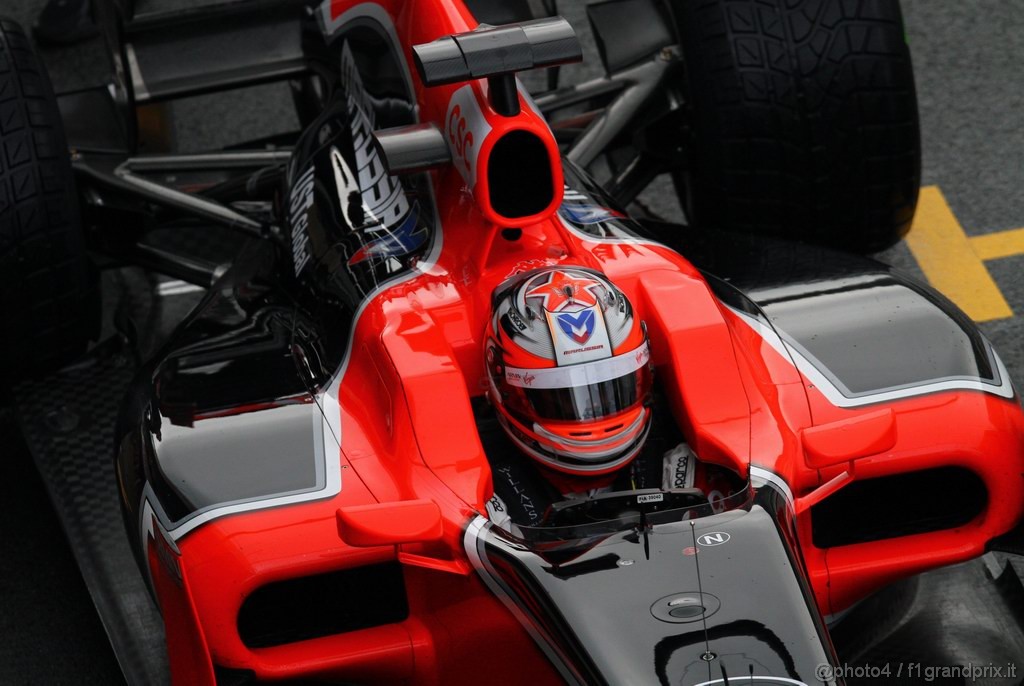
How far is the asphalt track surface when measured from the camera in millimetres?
3713

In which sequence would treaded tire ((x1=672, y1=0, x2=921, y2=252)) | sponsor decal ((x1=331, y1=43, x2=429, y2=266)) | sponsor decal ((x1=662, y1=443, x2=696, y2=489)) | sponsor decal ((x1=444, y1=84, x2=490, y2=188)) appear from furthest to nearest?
treaded tire ((x1=672, y1=0, x2=921, y2=252))
sponsor decal ((x1=331, y1=43, x2=429, y2=266))
sponsor decal ((x1=444, y1=84, x2=490, y2=188))
sponsor decal ((x1=662, y1=443, x2=696, y2=489))

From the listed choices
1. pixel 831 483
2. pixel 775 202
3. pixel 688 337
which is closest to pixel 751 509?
pixel 831 483

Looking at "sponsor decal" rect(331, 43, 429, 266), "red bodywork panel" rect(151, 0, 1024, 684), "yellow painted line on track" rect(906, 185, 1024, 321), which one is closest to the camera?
"red bodywork panel" rect(151, 0, 1024, 684)

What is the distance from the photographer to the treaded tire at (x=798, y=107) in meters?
3.88

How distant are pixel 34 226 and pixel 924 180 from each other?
315 centimetres

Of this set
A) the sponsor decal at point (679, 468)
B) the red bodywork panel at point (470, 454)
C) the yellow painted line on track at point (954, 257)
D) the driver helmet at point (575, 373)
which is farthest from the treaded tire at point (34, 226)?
the yellow painted line on track at point (954, 257)

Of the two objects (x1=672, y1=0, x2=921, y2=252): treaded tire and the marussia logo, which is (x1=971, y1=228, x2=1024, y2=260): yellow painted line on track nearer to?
(x1=672, y1=0, x2=921, y2=252): treaded tire

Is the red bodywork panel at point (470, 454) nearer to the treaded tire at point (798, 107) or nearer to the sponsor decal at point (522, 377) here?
the sponsor decal at point (522, 377)

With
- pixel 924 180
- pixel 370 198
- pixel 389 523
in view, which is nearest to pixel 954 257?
pixel 924 180

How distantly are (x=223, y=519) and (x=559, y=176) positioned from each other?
102 cm

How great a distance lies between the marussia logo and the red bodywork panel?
27 cm

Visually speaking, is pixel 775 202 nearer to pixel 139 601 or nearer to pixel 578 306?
pixel 578 306

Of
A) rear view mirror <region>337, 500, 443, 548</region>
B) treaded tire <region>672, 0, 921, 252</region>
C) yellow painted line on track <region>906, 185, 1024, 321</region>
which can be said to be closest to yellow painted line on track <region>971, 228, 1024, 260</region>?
yellow painted line on track <region>906, 185, 1024, 321</region>

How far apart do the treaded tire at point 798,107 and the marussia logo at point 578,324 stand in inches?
52.8
